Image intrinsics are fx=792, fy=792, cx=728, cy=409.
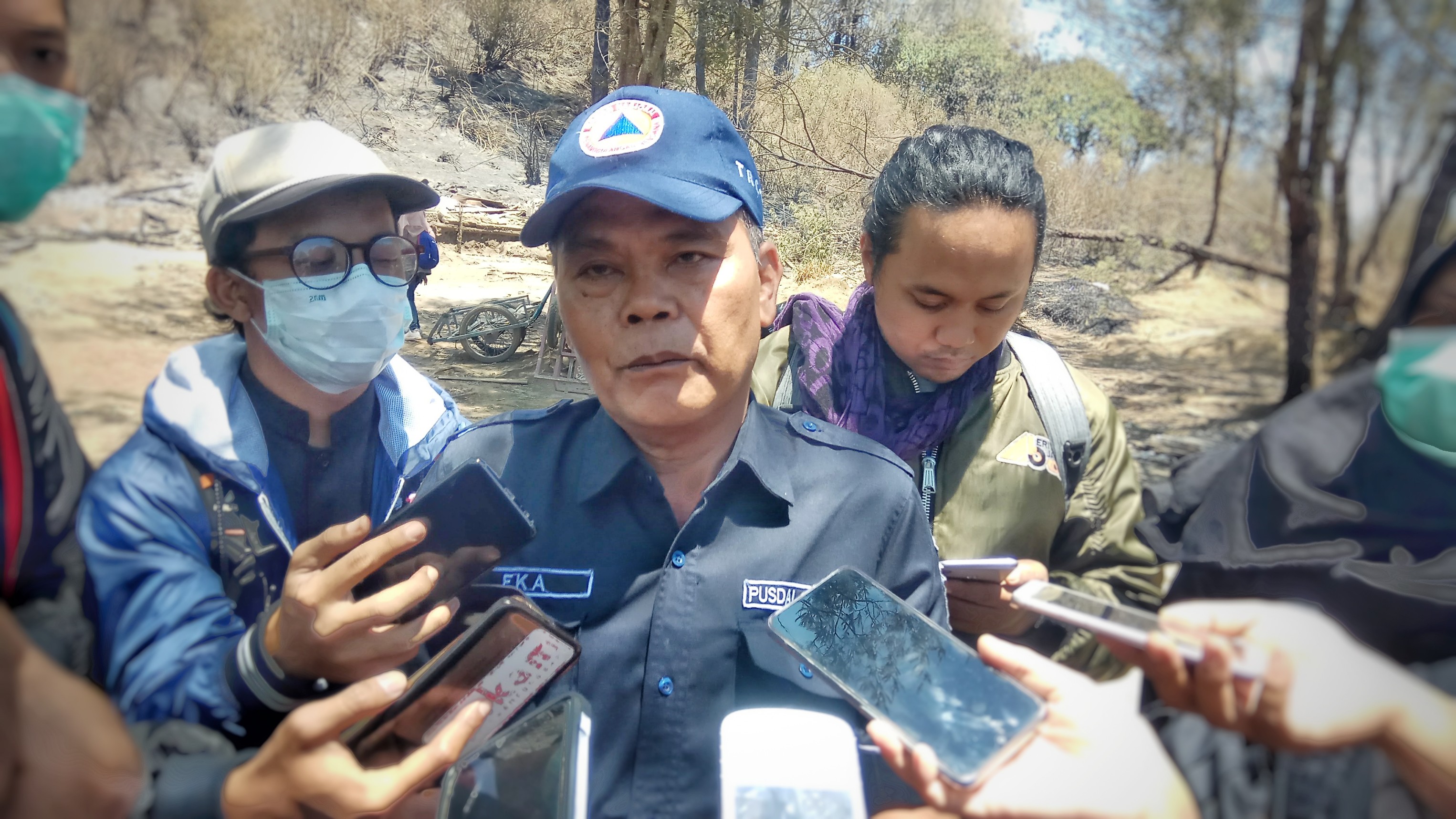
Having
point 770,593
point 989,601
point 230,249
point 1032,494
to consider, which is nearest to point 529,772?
point 770,593

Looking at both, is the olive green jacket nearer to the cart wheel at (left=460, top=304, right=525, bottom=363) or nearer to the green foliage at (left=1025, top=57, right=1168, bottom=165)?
the green foliage at (left=1025, top=57, right=1168, bottom=165)

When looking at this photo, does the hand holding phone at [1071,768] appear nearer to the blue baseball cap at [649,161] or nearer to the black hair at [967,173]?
the blue baseball cap at [649,161]

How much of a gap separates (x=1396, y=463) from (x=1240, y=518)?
0.49 feet

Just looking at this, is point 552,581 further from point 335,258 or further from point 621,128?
point 621,128

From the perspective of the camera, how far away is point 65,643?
2.67 feet

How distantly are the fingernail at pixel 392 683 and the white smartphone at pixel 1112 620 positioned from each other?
74 centimetres

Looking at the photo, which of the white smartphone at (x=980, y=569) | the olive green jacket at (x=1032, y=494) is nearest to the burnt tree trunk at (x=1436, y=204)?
the white smartphone at (x=980, y=569)

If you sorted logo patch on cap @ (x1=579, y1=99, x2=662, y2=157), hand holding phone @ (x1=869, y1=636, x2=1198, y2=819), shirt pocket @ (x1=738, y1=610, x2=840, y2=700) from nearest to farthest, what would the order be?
hand holding phone @ (x1=869, y1=636, x2=1198, y2=819) → shirt pocket @ (x1=738, y1=610, x2=840, y2=700) → logo patch on cap @ (x1=579, y1=99, x2=662, y2=157)

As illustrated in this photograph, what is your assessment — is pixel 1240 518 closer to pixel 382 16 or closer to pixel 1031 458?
pixel 1031 458

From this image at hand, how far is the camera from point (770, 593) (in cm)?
131

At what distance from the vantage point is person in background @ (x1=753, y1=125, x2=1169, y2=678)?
1.74 metres

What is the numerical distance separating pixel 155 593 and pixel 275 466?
0.90 feet

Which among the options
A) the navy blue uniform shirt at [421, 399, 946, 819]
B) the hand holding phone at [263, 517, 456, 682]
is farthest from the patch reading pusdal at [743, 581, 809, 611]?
the hand holding phone at [263, 517, 456, 682]

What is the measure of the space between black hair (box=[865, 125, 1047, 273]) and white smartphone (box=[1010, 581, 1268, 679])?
103 cm
